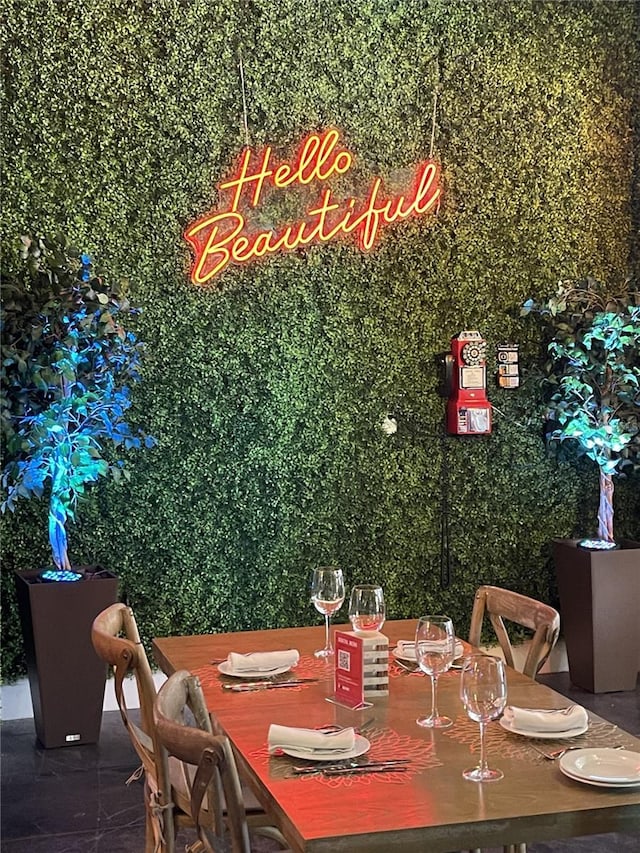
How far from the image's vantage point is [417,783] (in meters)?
1.98

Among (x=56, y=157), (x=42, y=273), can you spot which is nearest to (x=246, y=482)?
(x=42, y=273)

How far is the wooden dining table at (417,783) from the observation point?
178 centimetres

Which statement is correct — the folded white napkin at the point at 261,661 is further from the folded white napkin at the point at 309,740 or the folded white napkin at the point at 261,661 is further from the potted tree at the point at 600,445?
the potted tree at the point at 600,445

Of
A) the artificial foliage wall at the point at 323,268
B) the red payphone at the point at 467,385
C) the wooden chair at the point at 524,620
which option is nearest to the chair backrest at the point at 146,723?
the wooden chair at the point at 524,620

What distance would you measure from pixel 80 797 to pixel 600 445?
307cm

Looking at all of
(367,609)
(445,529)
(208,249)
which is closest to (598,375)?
(445,529)

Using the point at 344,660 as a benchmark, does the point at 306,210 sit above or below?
above

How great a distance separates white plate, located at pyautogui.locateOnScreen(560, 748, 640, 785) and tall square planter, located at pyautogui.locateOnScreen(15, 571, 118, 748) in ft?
9.80

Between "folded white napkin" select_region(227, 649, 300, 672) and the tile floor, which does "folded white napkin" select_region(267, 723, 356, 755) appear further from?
the tile floor

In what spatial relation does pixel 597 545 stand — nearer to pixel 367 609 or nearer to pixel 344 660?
pixel 367 609

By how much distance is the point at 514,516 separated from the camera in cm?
585

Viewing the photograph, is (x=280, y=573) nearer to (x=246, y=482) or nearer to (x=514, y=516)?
(x=246, y=482)

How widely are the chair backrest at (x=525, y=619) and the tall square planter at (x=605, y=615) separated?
2220 mm

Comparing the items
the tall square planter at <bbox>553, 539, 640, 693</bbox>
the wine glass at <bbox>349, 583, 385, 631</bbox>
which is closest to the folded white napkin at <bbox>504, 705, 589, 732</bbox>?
the wine glass at <bbox>349, 583, 385, 631</bbox>
